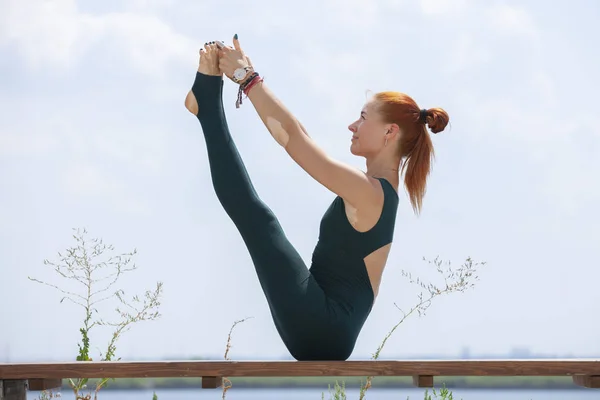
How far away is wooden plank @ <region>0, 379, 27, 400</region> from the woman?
1.00m

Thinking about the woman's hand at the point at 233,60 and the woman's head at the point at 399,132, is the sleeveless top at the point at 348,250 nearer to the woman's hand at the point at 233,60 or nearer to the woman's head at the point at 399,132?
the woman's head at the point at 399,132

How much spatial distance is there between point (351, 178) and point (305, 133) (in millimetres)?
229

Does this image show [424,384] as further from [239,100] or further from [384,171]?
[239,100]

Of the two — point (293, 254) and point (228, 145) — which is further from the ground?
point (228, 145)

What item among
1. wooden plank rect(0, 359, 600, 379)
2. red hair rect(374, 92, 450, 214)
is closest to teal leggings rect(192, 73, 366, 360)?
wooden plank rect(0, 359, 600, 379)

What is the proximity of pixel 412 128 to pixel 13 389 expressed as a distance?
1816 millimetres

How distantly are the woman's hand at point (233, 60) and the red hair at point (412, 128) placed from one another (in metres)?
0.56

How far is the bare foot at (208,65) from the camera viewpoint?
292cm

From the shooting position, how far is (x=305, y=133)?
9.04 feet

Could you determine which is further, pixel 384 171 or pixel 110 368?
pixel 384 171

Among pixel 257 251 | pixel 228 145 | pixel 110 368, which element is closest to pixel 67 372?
pixel 110 368

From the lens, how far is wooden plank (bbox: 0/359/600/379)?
274 centimetres

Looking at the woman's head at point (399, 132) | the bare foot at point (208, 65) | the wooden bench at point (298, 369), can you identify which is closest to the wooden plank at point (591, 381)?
the wooden bench at point (298, 369)

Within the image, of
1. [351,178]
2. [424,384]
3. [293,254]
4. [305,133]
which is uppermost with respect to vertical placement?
[305,133]
